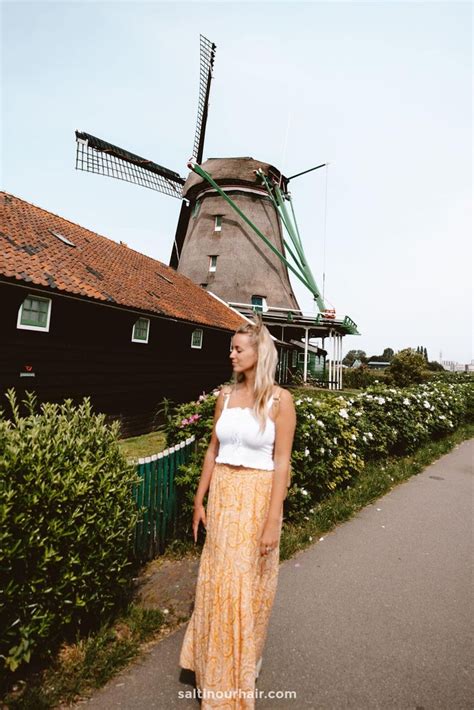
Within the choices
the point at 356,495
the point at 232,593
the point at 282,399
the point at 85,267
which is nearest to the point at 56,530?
the point at 232,593

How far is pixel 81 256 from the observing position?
12.2 metres

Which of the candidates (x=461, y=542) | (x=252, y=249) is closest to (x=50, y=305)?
(x=461, y=542)

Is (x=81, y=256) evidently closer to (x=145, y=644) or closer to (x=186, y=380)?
(x=186, y=380)

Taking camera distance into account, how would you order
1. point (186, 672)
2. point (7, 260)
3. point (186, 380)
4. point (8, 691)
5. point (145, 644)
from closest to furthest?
point (8, 691) → point (186, 672) → point (145, 644) → point (7, 260) → point (186, 380)

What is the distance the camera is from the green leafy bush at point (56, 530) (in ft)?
7.96

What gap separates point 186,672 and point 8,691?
119 centimetres

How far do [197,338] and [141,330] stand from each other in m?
3.88

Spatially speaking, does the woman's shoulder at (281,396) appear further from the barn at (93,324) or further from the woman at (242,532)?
the barn at (93,324)

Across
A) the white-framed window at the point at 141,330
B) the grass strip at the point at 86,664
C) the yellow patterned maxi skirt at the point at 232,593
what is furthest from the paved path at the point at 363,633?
the white-framed window at the point at 141,330

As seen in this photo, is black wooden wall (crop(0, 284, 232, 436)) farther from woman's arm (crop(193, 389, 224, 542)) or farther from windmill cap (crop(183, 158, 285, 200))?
windmill cap (crop(183, 158, 285, 200))

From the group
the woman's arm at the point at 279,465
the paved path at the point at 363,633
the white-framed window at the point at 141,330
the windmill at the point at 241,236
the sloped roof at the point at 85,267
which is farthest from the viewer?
the windmill at the point at 241,236

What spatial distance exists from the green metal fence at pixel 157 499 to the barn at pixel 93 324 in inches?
234

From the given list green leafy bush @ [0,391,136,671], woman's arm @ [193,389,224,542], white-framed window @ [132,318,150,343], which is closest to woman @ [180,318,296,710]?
woman's arm @ [193,389,224,542]

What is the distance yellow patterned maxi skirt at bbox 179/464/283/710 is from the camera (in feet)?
7.61
